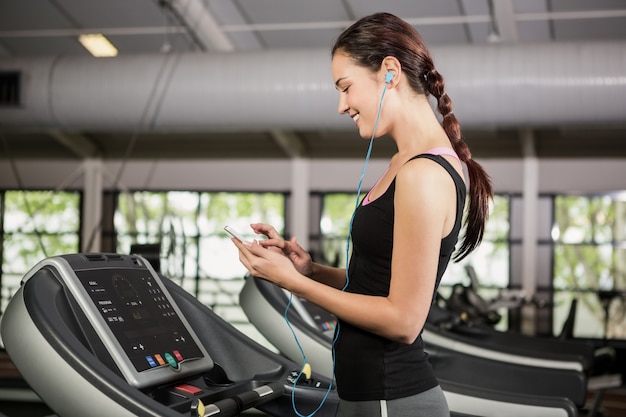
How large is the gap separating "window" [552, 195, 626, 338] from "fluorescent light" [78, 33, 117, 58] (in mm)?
4273

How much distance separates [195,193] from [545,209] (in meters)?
3.50

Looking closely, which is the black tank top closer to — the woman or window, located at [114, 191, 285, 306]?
the woman

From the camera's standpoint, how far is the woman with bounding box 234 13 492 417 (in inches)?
43.4

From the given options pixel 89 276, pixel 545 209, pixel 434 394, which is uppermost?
pixel 545 209

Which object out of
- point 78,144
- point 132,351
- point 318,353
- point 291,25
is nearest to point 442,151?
point 132,351

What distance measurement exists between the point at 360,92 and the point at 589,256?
277 inches

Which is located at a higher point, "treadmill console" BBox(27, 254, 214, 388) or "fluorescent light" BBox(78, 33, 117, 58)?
"fluorescent light" BBox(78, 33, 117, 58)

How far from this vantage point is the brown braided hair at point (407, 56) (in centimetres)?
120

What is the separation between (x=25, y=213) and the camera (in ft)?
29.3

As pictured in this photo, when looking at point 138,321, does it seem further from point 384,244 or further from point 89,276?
point 384,244

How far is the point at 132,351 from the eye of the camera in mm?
1550

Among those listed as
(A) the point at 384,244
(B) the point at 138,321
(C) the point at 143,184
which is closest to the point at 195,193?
(C) the point at 143,184

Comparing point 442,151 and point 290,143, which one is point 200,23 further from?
point 442,151

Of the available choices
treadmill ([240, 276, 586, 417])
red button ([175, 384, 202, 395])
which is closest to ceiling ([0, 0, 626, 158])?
treadmill ([240, 276, 586, 417])
